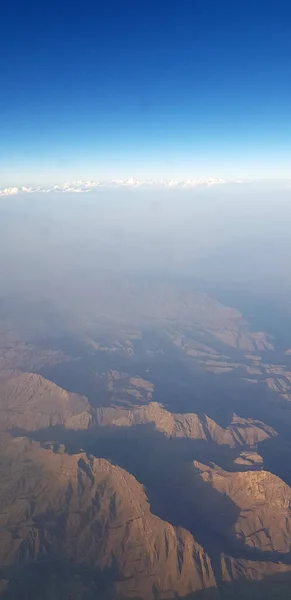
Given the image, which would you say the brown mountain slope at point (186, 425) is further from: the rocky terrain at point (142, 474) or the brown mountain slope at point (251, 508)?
the brown mountain slope at point (251, 508)

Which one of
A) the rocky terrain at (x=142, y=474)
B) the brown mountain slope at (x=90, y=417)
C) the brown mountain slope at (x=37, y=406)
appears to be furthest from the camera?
the brown mountain slope at (x=37, y=406)

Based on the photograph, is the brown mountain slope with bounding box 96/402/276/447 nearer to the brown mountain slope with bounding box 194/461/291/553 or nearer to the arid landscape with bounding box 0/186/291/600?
the arid landscape with bounding box 0/186/291/600

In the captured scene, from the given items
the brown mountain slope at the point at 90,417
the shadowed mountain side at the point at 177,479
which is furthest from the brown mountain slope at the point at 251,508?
the brown mountain slope at the point at 90,417

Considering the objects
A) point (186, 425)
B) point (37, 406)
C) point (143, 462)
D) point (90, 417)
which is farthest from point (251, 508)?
point (37, 406)

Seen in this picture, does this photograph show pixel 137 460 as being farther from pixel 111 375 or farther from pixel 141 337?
pixel 141 337

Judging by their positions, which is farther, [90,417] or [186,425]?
[90,417]

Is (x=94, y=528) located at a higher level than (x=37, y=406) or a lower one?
higher

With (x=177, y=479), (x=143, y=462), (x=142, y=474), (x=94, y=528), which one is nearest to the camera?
(x=94, y=528)

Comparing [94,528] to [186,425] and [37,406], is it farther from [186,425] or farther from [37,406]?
[37,406]

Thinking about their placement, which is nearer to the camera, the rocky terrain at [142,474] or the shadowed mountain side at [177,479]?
the rocky terrain at [142,474]
